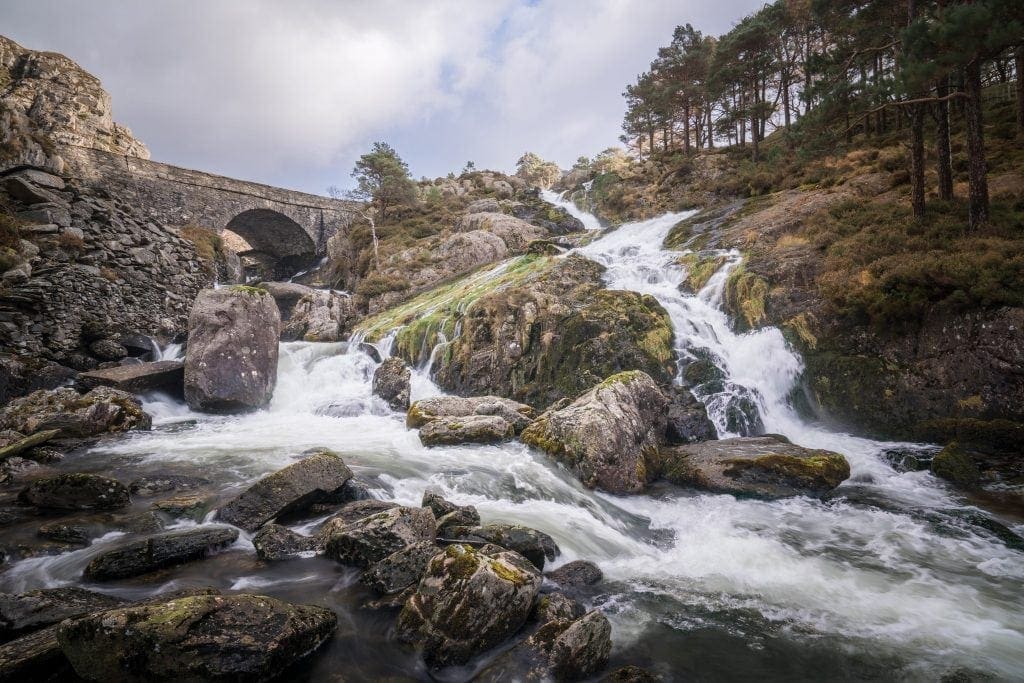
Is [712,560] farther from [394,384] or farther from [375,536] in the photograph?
[394,384]

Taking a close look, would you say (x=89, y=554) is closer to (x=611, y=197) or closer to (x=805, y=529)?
(x=805, y=529)

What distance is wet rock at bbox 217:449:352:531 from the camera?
226 inches

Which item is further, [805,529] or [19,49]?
[19,49]

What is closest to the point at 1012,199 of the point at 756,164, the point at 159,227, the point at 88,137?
the point at 756,164

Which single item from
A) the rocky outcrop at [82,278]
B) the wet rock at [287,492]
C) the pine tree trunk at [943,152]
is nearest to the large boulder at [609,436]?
the wet rock at [287,492]

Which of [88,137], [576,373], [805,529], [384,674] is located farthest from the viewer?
[88,137]

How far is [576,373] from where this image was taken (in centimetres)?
1306

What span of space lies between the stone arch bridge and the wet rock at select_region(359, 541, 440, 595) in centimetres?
2708

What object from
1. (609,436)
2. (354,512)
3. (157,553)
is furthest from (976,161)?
(157,553)

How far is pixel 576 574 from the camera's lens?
213 inches

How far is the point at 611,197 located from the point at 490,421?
1174 inches

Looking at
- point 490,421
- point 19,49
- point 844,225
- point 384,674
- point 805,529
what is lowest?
point 805,529

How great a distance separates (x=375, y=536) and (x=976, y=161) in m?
16.1

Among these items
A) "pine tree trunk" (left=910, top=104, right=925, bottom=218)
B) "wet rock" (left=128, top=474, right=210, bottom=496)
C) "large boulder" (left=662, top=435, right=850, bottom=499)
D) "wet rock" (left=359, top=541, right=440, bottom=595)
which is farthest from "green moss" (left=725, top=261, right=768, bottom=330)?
"wet rock" (left=128, top=474, right=210, bottom=496)
